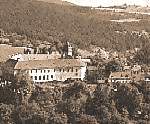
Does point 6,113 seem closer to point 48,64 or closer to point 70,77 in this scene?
point 70,77

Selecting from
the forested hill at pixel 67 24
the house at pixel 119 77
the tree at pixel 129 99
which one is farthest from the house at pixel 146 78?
the forested hill at pixel 67 24

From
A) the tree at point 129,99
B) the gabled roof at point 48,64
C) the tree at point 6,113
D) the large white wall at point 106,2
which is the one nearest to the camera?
the tree at point 6,113

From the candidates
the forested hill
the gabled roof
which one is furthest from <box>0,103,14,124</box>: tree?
the forested hill

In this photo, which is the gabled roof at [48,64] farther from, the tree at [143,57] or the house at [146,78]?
the tree at [143,57]

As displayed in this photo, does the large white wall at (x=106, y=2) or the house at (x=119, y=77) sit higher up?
the house at (x=119, y=77)

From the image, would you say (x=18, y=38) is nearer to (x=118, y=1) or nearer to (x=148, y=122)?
(x=148, y=122)

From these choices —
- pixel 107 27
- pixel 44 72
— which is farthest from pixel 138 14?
pixel 44 72
